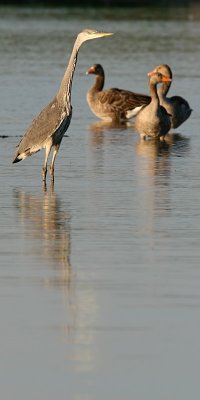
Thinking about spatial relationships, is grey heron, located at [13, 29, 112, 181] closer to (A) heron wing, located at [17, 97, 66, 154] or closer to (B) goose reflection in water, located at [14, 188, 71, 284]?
(A) heron wing, located at [17, 97, 66, 154]

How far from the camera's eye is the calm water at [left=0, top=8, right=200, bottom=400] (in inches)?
296

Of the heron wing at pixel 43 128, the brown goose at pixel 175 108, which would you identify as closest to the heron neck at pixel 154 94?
the brown goose at pixel 175 108

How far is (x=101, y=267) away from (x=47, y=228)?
191 centimetres

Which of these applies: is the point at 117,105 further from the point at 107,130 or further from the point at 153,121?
the point at 153,121

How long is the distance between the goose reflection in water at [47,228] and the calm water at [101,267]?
2 cm

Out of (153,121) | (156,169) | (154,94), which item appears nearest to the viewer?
(156,169)

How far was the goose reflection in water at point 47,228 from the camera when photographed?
417 inches

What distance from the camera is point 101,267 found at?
10.2 metres

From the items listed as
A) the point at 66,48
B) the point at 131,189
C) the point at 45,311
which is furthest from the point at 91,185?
the point at 66,48

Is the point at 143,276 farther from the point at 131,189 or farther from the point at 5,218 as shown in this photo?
the point at 131,189

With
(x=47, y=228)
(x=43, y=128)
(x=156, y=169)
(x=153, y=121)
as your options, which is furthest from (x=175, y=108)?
(x=47, y=228)

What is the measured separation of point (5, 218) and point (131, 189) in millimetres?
2309

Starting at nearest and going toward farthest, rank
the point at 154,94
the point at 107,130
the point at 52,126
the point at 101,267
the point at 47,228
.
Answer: the point at 101,267, the point at 47,228, the point at 52,126, the point at 154,94, the point at 107,130

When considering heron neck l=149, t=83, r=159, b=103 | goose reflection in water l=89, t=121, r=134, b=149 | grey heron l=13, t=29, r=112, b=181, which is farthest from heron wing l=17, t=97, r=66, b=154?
heron neck l=149, t=83, r=159, b=103
